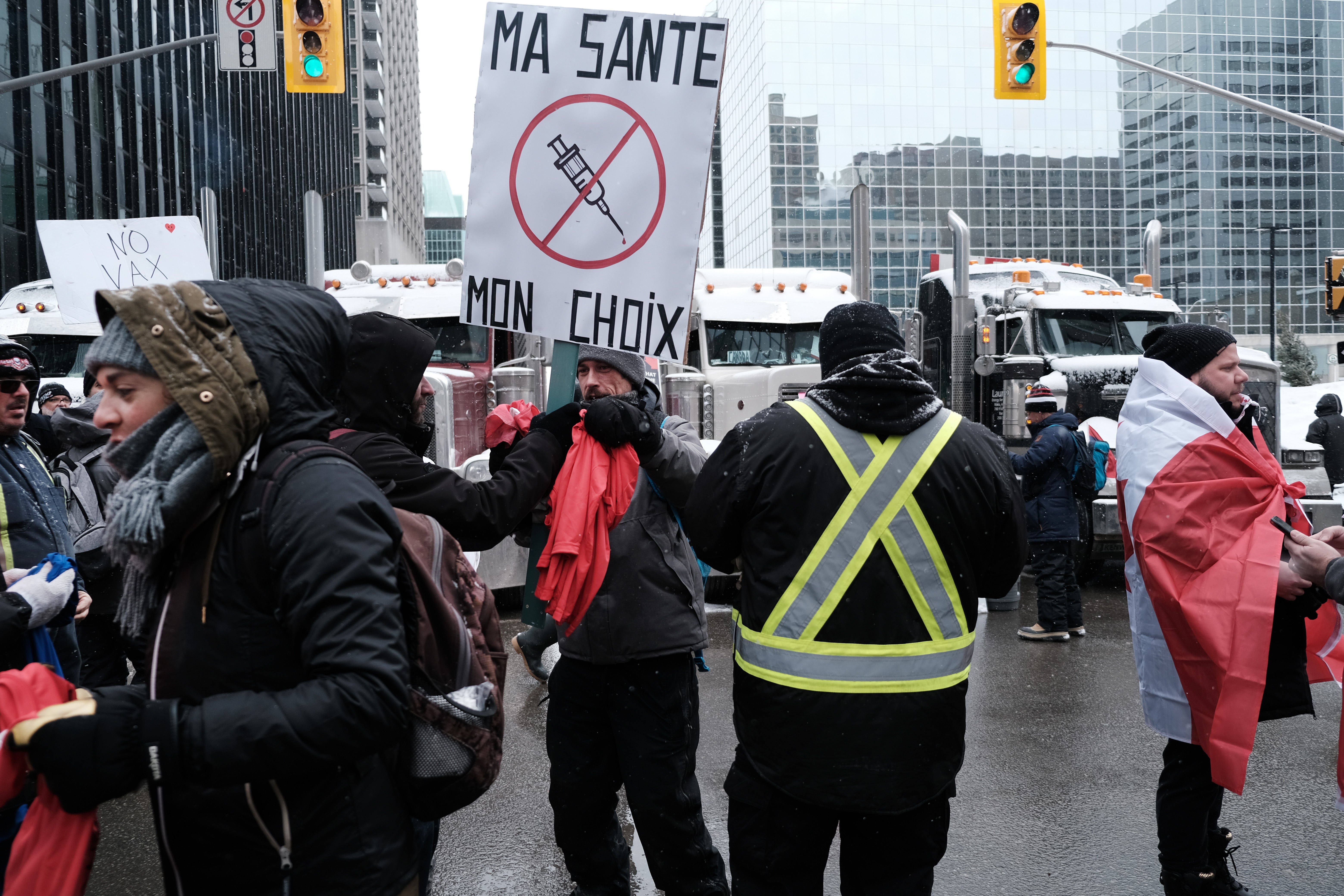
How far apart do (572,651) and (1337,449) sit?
14.5 m

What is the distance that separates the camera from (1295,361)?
196 ft

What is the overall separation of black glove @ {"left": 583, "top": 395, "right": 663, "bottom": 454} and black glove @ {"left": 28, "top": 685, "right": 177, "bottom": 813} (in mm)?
1806

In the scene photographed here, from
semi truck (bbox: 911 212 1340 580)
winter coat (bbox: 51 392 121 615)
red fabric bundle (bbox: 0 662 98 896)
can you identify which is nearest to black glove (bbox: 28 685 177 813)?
red fabric bundle (bbox: 0 662 98 896)

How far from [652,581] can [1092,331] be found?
10042 millimetres

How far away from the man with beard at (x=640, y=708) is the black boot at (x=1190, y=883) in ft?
5.01

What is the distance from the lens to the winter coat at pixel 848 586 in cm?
269

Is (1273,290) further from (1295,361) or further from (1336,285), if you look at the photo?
(1336,285)

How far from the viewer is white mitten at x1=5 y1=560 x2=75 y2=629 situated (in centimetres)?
297

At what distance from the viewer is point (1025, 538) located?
2932 mm

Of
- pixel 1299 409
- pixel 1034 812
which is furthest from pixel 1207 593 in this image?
pixel 1299 409

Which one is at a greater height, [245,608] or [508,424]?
[508,424]

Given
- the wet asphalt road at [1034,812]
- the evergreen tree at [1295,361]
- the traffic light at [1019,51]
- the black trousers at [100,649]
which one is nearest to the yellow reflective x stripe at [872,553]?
the wet asphalt road at [1034,812]

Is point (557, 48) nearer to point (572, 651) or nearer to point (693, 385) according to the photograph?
point (572, 651)

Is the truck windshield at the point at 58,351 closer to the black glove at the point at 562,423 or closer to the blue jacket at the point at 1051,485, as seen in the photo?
the blue jacket at the point at 1051,485
